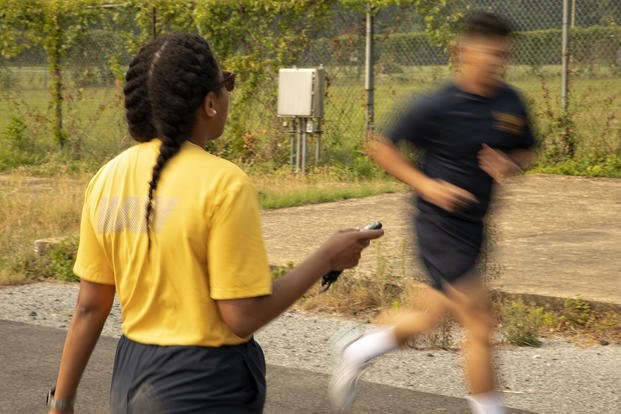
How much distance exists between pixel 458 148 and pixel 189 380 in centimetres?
260

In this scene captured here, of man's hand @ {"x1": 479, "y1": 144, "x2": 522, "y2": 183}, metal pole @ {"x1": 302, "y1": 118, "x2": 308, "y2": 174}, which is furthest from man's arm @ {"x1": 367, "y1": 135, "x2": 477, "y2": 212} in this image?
metal pole @ {"x1": 302, "y1": 118, "x2": 308, "y2": 174}

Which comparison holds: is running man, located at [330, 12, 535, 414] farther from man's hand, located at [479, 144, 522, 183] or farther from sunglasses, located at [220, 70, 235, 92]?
sunglasses, located at [220, 70, 235, 92]

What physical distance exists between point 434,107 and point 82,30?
39.2 feet

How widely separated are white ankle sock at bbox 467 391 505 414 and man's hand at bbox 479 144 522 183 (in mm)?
914

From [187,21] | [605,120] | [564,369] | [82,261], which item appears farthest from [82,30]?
[82,261]

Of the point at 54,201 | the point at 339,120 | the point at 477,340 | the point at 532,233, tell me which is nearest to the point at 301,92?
the point at 339,120

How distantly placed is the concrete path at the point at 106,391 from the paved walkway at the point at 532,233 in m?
1.44

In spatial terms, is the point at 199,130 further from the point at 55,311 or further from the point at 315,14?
the point at 315,14

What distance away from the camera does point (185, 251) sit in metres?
2.78

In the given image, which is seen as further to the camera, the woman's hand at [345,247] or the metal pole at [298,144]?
the metal pole at [298,144]

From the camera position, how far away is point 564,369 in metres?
6.18

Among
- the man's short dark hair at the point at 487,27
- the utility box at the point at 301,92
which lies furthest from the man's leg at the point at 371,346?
the utility box at the point at 301,92

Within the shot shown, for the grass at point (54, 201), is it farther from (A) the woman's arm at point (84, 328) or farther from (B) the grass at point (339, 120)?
(A) the woman's arm at point (84, 328)

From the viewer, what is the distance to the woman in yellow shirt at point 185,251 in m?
2.77
